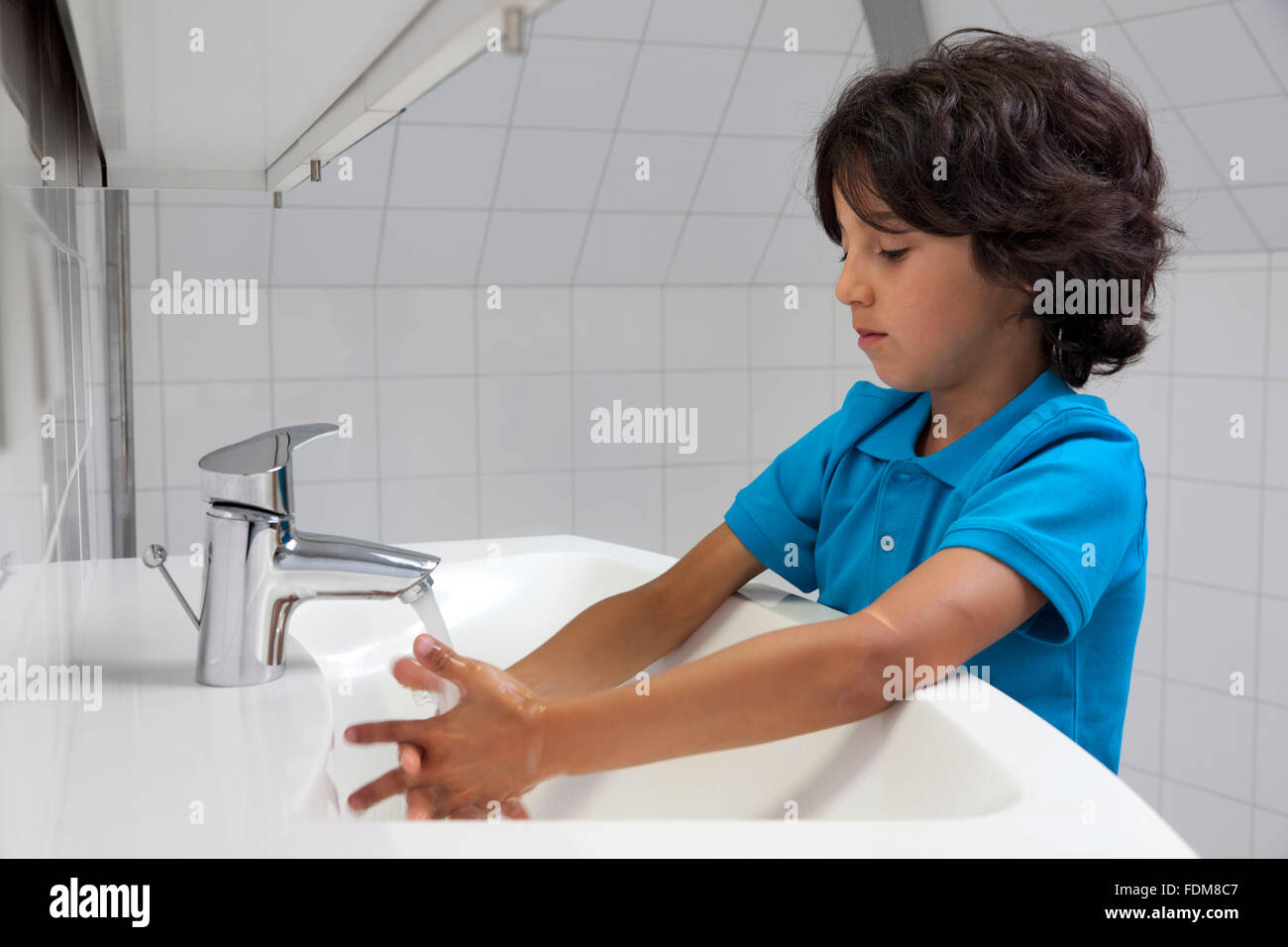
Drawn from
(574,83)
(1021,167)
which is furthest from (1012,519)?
(574,83)

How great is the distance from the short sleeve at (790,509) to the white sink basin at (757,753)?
42 mm

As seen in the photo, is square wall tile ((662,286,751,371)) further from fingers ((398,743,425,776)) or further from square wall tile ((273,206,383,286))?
fingers ((398,743,425,776))

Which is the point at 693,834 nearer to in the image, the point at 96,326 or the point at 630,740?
the point at 630,740

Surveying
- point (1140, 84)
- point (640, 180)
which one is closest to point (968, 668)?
point (1140, 84)

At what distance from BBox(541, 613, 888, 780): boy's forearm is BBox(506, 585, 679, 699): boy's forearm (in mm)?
200

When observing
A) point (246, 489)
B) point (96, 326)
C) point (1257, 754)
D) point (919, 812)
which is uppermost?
point (96, 326)

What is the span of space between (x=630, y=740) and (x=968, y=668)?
0.93 feet

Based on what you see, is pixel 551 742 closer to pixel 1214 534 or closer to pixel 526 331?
pixel 1214 534

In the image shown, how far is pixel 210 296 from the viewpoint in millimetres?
2143

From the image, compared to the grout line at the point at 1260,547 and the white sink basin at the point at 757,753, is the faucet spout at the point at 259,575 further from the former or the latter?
the grout line at the point at 1260,547

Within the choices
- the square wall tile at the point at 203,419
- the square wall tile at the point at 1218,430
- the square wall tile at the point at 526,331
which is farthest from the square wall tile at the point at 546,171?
the square wall tile at the point at 1218,430

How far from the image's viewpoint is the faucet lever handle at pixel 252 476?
608 mm

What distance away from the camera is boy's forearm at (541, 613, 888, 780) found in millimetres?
586
